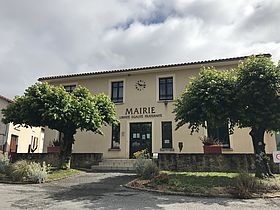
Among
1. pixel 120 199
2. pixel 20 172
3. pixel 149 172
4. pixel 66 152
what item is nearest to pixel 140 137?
pixel 66 152

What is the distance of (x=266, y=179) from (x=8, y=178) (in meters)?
10.6

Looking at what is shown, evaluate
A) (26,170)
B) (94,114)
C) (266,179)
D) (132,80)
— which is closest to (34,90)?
(94,114)

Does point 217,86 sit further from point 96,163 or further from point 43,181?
point 96,163

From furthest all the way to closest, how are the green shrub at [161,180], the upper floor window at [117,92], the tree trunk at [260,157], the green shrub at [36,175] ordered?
1. the upper floor window at [117,92]
2. the green shrub at [36,175]
3. the tree trunk at [260,157]
4. the green shrub at [161,180]

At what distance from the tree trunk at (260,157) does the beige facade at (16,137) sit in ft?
53.0

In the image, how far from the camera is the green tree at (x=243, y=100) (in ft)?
33.7

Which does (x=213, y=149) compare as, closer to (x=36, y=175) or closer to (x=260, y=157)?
(x=260, y=157)

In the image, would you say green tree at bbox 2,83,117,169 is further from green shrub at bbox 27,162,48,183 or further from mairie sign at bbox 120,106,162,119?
mairie sign at bbox 120,106,162,119

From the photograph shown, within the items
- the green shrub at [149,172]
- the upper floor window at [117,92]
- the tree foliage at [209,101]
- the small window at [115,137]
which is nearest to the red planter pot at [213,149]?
the tree foliage at [209,101]

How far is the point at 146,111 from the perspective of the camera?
62.2 ft

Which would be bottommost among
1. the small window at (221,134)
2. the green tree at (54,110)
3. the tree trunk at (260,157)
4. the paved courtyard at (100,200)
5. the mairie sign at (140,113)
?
the paved courtyard at (100,200)

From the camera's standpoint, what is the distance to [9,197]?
26.8ft

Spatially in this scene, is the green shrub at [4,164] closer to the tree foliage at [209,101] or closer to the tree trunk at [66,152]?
the tree trunk at [66,152]

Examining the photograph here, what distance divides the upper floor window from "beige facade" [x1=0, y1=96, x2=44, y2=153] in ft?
24.5
